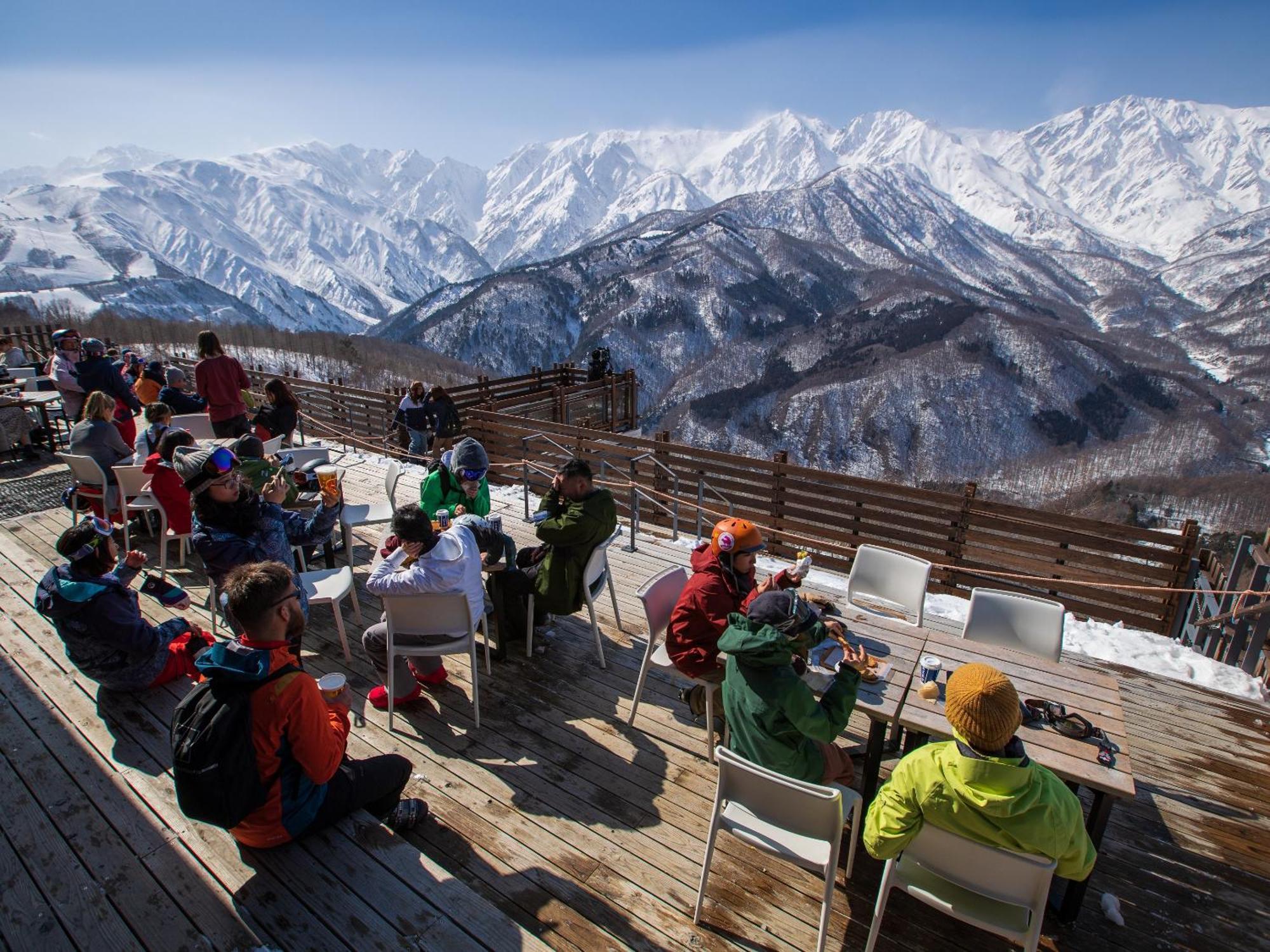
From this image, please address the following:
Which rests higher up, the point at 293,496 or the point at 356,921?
the point at 293,496

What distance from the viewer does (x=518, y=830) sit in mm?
3111

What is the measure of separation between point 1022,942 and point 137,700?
4707mm

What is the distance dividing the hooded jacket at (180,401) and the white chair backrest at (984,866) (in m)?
9.10

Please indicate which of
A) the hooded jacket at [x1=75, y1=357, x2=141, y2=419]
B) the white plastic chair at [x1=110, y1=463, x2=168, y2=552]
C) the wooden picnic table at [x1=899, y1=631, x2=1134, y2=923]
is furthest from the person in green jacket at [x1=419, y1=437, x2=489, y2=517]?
the hooded jacket at [x1=75, y1=357, x2=141, y2=419]

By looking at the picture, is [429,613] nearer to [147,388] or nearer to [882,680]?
[882,680]

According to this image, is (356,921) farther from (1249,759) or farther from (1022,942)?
(1249,759)

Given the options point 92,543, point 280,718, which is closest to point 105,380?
point 92,543

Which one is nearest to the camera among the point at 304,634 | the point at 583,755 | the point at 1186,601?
the point at 583,755

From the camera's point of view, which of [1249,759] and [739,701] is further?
[1249,759]

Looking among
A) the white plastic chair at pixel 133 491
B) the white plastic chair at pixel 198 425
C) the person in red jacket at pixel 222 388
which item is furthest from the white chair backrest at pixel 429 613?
the white plastic chair at pixel 198 425

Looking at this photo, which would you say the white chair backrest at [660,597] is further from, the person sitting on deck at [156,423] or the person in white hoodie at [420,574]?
the person sitting on deck at [156,423]

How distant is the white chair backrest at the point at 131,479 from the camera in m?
5.48

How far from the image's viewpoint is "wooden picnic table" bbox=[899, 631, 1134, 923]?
2.53 meters

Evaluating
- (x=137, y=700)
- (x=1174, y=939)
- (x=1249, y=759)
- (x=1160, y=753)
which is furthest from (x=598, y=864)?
(x=1249, y=759)
